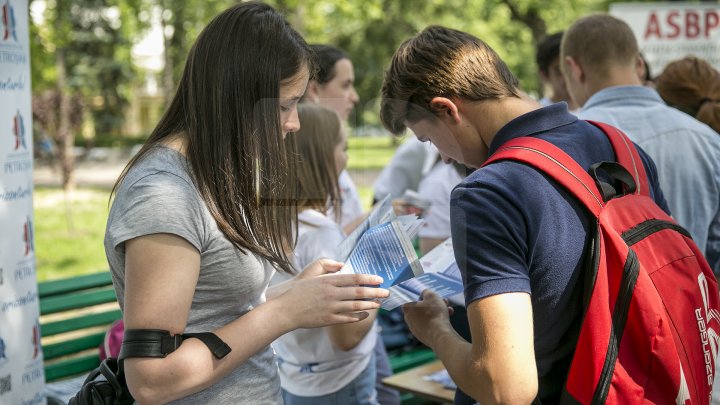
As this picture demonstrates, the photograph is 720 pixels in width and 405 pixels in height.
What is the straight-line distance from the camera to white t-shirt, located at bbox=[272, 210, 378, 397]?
2.44 metres

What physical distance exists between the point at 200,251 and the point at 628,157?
999mm

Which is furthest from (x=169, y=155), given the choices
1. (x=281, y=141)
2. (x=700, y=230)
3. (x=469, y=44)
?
(x=700, y=230)

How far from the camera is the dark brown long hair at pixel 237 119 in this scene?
1.58 m

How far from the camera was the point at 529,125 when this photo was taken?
1.64m

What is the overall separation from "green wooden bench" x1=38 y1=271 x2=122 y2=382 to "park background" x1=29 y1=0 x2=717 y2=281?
1326 millimetres

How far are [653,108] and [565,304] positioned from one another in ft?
4.80

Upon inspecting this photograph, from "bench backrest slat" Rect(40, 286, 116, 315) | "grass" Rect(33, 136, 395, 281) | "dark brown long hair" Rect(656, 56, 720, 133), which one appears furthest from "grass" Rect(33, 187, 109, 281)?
"dark brown long hair" Rect(656, 56, 720, 133)

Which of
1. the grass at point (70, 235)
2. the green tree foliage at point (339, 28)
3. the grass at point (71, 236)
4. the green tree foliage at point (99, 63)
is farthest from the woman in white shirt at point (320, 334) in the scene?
the green tree foliage at point (99, 63)

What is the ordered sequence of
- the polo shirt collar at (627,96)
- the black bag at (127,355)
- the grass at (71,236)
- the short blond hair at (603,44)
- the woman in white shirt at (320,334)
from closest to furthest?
the black bag at (127,355) < the woman in white shirt at (320,334) < the polo shirt collar at (627,96) < the short blond hair at (603,44) < the grass at (71,236)

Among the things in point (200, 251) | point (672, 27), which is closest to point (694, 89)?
point (200, 251)

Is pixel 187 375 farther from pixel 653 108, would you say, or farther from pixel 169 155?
pixel 653 108

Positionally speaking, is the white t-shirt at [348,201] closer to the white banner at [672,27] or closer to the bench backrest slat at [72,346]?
the bench backrest slat at [72,346]

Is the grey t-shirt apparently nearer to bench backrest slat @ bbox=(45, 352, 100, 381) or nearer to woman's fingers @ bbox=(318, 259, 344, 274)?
woman's fingers @ bbox=(318, 259, 344, 274)

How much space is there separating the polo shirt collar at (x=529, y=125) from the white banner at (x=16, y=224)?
1782 millimetres
